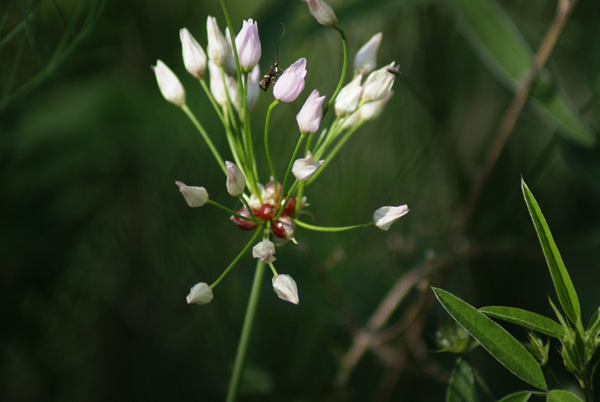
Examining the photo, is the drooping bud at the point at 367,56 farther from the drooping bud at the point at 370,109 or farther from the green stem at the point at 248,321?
the green stem at the point at 248,321

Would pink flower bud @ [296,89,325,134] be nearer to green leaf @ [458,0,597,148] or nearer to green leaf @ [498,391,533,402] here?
green leaf @ [498,391,533,402]

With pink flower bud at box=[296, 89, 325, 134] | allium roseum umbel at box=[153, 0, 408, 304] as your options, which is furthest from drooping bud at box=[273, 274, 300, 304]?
pink flower bud at box=[296, 89, 325, 134]

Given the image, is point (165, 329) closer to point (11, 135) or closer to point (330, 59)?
point (11, 135)

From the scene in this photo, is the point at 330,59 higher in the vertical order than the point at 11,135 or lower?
lower

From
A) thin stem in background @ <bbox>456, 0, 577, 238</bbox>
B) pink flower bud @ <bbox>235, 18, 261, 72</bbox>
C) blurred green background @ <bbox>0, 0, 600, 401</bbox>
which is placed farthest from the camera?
blurred green background @ <bbox>0, 0, 600, 401</bbox>

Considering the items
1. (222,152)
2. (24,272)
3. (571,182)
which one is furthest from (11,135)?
(571,182)

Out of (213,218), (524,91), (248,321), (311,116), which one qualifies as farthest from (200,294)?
(213,218)

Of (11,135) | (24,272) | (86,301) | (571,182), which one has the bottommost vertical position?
(571,182)
